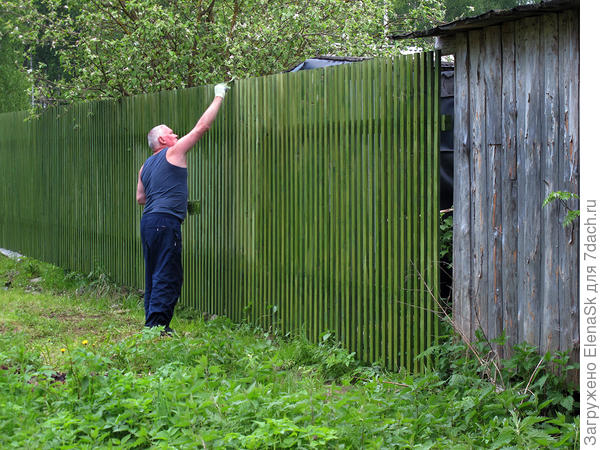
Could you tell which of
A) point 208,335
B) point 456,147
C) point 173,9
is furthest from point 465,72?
point 173,9

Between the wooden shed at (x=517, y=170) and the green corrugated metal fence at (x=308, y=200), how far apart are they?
272 millimetres

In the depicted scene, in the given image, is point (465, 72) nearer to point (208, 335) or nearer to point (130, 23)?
point (208, 335)

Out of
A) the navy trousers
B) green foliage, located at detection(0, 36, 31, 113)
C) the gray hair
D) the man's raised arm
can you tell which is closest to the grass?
the navy trousers

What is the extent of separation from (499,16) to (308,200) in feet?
8.40

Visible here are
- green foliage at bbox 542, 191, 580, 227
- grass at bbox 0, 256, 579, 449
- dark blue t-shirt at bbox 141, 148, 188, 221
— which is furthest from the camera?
dark blue t-shirt at bbox 141, 148, 188, 221

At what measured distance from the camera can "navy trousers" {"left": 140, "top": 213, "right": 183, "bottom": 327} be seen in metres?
7.02

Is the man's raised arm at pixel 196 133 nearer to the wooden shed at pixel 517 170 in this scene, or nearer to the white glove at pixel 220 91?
A: the white glove at pixel 220 91

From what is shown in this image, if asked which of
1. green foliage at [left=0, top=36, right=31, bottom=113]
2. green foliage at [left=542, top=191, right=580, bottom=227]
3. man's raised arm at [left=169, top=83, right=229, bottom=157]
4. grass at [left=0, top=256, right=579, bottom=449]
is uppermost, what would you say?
green foliage at [left=0, top=36, right=31, bottom=113]

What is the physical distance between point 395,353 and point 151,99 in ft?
16.8

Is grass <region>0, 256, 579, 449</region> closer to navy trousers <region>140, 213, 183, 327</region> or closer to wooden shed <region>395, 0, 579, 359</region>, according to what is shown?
wooden shed <region>395, 0, 579, 359</region>

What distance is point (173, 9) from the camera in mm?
11422

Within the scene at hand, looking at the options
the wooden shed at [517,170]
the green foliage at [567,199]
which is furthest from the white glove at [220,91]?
the green foliage at [567,199]

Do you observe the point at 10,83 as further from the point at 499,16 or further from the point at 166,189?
the point at 499,16

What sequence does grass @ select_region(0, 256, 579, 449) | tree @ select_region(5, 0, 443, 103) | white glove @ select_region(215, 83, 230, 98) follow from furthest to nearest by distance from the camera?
1. tree @ select_region(5, 0, 443, 103)
2. white glove @ select_region(215, 83, 230, 98)
3. grass @ select_region(0, 256, 579, 449)
